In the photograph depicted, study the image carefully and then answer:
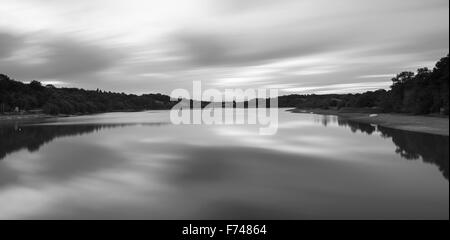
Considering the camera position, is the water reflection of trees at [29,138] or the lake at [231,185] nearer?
the lake at [231,185]

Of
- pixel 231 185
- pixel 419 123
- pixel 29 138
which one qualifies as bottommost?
pixel 231 185

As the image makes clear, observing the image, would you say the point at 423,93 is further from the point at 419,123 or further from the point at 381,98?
the point at 381,98

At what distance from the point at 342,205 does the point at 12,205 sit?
34.5 ft

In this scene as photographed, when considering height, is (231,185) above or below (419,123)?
below

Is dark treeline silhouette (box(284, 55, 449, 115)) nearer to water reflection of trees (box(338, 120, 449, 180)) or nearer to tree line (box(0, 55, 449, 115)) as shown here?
tree line (box(0, 55, 449, 115))

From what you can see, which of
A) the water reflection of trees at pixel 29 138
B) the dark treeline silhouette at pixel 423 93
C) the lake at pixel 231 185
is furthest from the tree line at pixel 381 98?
the water reflection of trees at pixel 29 138

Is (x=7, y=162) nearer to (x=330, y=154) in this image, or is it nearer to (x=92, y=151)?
(x=92, y=151)

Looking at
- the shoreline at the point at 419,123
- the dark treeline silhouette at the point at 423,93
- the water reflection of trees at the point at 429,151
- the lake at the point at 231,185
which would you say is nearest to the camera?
the lake at the point at 231,185

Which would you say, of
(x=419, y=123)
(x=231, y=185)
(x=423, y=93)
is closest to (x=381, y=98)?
(x=423, y=93)

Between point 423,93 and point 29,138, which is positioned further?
point 423,93

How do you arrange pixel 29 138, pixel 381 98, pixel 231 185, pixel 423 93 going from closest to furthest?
1. pixel 231 185
2. pixel 29 138
3. pixel 423 93
4. pixel 381 98

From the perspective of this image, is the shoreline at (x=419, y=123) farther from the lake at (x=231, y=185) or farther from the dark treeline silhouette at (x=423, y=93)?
the lake at (x=231, y=185)

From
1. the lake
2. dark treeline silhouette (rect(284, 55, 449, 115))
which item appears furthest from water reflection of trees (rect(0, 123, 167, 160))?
dark treeline silhouette (rect(284, 55, 449, 115))

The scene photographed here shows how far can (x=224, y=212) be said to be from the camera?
34.7ft
